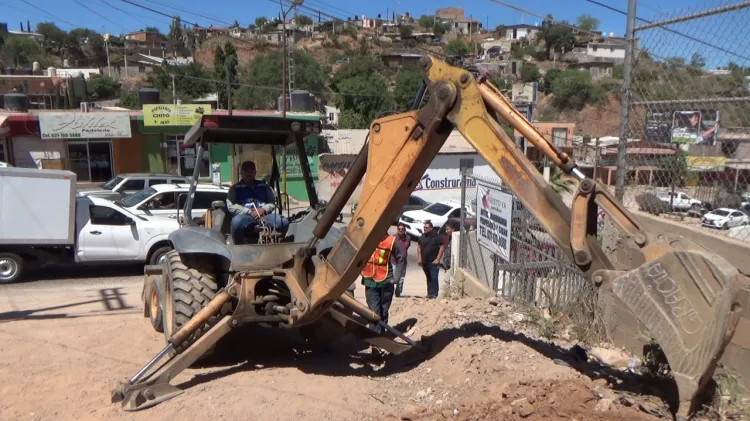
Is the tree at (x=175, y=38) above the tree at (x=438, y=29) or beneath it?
beneath

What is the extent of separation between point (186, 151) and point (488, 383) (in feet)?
81.9

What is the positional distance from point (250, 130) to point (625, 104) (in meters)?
3.88

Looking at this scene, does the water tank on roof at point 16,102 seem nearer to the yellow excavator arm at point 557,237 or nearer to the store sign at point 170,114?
the store sign at point 170,114

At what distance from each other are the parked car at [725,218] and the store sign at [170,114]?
77.4 feet

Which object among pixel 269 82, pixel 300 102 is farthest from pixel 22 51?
pixel 300 102

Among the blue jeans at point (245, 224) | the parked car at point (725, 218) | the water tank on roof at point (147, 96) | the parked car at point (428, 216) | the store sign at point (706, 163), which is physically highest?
the water tank on roof at point (147, 96)

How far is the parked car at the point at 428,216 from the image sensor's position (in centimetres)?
1958

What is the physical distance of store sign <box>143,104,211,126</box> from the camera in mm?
26234

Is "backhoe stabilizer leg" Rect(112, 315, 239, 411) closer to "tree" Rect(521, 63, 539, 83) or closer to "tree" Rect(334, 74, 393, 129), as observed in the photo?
"tree" Rect(334, 74, 393, 129)

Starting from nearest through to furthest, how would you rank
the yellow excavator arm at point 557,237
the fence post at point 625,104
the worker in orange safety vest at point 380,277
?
the yellow excavator arm at point 557,237, the fence post at point 625,104, the worker in orange safety vest at point 380,277

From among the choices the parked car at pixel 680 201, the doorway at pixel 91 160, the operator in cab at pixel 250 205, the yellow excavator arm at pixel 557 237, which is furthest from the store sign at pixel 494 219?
the doorway at pixel 91 160

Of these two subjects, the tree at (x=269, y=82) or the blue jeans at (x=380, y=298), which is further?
the tree at (x=269, y=82)

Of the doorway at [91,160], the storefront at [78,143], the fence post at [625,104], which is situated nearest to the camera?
the fence post at [625,104]

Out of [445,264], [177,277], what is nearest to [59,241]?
[177,277]
